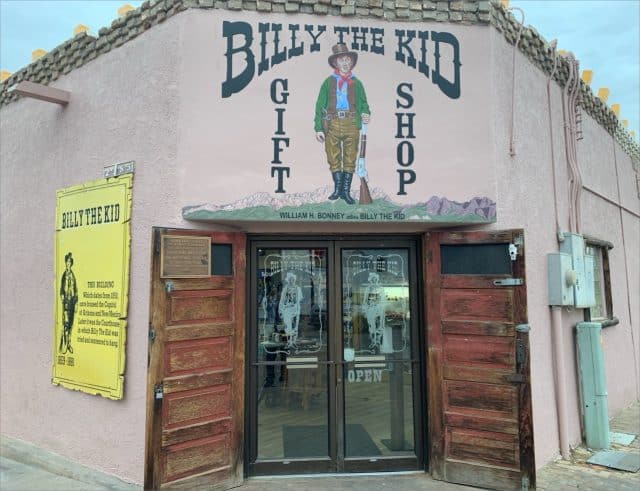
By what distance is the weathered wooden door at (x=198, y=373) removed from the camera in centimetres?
423

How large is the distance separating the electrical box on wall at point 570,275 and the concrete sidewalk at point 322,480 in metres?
1.72

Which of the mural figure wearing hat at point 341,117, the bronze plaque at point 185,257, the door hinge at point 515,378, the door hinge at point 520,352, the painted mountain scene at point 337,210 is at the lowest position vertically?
the door hinge at point 515,378

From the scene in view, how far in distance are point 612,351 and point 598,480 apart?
110 inches

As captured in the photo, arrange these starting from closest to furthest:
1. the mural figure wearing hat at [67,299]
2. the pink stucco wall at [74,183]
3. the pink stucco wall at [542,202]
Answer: the pink stucco wall at [74,183] < the pink stucco wall at [542,202] < the mural figure wearing hat at [67,299]

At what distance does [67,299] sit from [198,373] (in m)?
1.89

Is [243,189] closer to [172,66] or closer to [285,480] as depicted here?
[172,66]

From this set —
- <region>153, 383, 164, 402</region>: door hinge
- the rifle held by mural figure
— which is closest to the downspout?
the rifle held by mural figure

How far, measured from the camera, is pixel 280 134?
4602 millimetres

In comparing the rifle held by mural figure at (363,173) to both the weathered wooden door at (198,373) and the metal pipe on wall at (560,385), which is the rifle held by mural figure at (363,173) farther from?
the metal pipe on wall at (560,385)

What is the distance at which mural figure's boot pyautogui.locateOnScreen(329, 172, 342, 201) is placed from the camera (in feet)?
15.0

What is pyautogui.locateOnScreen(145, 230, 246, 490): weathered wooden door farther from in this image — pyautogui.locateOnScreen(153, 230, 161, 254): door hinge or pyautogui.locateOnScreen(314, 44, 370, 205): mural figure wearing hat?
pyautogui.locateOnScreen(314, 44, 370, 205): mural figure wearing hat

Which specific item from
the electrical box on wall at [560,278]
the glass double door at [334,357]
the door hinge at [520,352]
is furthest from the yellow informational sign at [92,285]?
the electrical box on wall at [560,278]

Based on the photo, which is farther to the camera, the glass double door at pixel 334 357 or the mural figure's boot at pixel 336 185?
the glass double door at pixel 334 357

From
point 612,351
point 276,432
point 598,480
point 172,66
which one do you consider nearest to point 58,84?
point 172,66
